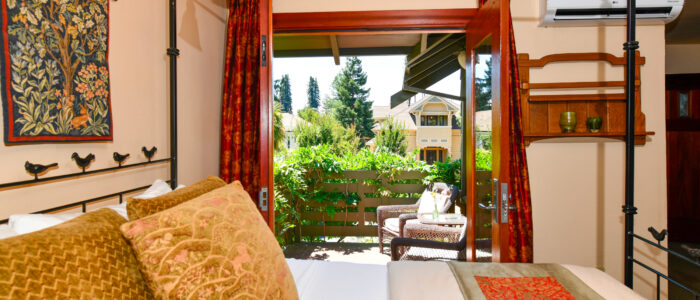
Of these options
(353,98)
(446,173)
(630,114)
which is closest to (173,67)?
(630,114)

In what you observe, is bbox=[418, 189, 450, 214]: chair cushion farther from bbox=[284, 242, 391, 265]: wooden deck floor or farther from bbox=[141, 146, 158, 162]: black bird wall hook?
bbox=[141, 146, 158, 162]: black bird wall hook

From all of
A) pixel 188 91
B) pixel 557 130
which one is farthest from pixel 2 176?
pixel 557 130

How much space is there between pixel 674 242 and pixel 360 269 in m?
4.68

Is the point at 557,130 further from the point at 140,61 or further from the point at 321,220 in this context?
the point at 321,220

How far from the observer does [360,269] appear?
1423mm

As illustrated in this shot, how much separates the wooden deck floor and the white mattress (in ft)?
7.87

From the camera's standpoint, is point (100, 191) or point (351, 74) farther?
point (351, 74)

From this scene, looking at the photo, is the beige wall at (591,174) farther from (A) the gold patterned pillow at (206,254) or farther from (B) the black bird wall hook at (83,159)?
(B) the black bird wall hook at (83,159)

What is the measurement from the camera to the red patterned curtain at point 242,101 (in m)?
2.27

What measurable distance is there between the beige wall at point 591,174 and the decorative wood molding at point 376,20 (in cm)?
42

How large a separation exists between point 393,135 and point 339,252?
19.0 feet

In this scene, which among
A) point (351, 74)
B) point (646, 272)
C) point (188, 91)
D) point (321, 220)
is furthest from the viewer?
point (351, 74)

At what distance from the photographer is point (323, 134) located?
8.42 meters

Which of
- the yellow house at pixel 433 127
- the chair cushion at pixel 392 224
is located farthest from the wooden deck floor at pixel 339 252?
the yellow house at pixel 433 127
